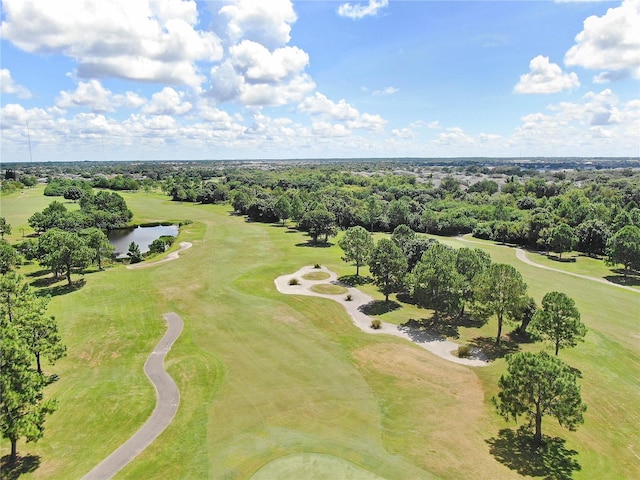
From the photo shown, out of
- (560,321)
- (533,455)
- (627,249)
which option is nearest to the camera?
(533,455)

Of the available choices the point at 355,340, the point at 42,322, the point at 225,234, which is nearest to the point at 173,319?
the point at 42,322

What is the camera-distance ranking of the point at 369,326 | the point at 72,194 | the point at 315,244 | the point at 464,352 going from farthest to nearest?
the point at 72,194
the point at 315,244
the point at 369,326
the point at 464,352

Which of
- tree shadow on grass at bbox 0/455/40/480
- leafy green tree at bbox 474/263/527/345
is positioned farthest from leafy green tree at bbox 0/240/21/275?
leafy green tree at bbox 474/263/527/345

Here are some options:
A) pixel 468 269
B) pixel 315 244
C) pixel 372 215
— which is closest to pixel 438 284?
A: pixel 468 269

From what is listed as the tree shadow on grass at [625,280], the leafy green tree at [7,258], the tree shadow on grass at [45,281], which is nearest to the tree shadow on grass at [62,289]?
the tree shadow on grass at [45,281]

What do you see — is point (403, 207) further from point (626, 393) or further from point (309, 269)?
point (626, 393)

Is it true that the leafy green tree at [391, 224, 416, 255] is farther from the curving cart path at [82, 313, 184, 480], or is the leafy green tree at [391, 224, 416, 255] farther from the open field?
the curving cart path at [82, 313, 184, 480]

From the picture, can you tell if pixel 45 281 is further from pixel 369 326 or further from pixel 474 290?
pixel 474 290

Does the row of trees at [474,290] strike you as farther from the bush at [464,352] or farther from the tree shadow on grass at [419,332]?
the bush at [464,352]
